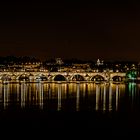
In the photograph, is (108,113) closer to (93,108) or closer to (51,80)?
(93,108)

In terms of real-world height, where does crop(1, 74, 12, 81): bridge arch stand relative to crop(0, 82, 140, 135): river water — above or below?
above

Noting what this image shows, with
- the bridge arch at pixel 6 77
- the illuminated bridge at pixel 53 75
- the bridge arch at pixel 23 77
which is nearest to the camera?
the bridge arch at pixel 6 77

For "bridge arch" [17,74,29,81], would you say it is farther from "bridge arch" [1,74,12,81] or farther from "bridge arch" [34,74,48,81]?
"bridge arch" [1,74,12,81]

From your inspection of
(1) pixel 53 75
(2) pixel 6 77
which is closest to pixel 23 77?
(1) pixel 53 75

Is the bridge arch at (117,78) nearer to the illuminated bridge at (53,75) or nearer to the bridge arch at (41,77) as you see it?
the illuminated bridge at (53,75)

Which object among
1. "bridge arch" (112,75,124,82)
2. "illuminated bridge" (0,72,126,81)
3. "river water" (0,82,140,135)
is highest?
"illuminated bridge" (0,72,126,81)

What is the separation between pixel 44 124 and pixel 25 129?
1.32 m

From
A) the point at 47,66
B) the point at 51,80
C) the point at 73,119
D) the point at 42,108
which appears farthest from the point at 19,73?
the point at 73,119

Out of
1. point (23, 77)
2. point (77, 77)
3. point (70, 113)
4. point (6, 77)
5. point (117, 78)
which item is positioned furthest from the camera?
point (117, 78)

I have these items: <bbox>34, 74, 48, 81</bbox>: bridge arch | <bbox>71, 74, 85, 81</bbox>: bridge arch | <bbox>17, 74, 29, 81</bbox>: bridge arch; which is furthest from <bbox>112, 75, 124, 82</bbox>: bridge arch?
<bbox>17, 74, 29, 81</bbox>: bridge arch

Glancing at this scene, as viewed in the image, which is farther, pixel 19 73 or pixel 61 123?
pixel 19 73

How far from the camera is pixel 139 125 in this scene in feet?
63.4

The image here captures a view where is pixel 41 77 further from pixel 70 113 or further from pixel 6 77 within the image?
pixel 70 113

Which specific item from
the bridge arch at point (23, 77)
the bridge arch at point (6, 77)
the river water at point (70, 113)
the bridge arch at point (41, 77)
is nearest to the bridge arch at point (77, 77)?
the bridge arch at point (41, 77)
